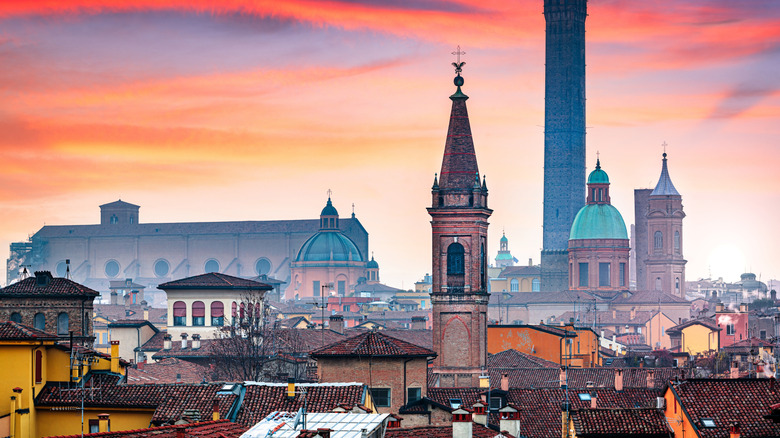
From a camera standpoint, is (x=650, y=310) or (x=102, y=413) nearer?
(x=102, y=413)

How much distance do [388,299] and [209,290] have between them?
2968 inches

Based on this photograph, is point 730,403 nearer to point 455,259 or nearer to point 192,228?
point 455,259

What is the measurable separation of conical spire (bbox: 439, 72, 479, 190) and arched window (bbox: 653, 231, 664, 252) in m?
80.7

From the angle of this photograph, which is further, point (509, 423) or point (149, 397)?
point (509, 423)

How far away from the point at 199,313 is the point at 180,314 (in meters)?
0.79

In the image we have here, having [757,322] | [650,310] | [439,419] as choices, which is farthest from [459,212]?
[650,310]

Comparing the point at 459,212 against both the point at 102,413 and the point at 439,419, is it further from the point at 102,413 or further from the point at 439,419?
the point at 102,413

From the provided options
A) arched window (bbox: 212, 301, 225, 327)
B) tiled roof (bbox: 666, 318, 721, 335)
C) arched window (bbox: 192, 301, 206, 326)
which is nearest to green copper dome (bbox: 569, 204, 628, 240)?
tiled roof (bbox: 666, 318, 721, 335)

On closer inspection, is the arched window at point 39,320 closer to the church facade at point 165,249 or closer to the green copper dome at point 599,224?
the green copper dome at point 599,224

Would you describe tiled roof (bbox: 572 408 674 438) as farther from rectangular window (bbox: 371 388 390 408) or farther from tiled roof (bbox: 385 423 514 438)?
rectangular window (bbox: 371 388 390 408)

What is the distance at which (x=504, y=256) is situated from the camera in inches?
7500

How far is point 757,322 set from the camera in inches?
3784

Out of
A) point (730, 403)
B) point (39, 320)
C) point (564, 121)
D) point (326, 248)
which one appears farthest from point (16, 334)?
point (326, 248)

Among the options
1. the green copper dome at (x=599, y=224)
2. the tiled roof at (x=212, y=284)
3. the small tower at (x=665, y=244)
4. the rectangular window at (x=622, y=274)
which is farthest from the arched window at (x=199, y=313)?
the small tower at (x=665, y=244)
